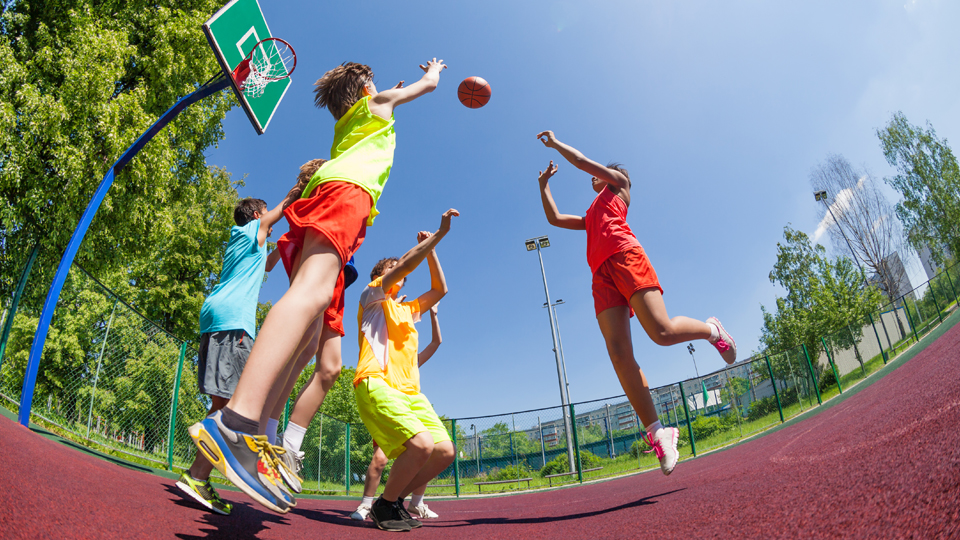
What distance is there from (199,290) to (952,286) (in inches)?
1332

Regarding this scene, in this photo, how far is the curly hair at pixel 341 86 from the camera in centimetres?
240

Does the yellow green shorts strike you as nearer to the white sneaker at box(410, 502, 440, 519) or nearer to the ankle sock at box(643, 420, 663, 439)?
the white sneaker at box(410, 502, 440, 519)

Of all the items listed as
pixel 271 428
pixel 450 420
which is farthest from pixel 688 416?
pixel 271 428

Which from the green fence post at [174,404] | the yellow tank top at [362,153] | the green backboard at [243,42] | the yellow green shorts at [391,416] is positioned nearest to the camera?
the yellow tank top at [362,153]

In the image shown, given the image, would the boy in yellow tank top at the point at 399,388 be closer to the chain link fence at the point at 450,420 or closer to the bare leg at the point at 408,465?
the bare leg at the point at 408,465

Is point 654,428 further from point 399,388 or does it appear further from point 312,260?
point 312,260

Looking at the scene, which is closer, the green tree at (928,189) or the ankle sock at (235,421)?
the ankle sock at (235,421)

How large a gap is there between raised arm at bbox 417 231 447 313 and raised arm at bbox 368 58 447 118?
158 cm

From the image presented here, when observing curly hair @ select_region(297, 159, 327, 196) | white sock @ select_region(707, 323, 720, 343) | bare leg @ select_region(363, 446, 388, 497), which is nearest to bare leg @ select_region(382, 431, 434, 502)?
bare leg @ select_region(363, 446, 388, 497)

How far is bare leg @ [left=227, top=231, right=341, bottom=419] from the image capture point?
4.40 ft

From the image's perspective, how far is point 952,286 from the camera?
2042 centimetres

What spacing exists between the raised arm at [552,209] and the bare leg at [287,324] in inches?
101

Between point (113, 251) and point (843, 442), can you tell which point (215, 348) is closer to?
point (843, 442)

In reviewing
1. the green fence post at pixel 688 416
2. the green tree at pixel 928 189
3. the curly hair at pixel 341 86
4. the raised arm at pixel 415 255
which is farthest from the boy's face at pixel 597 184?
the green tree at pixel 928 189
